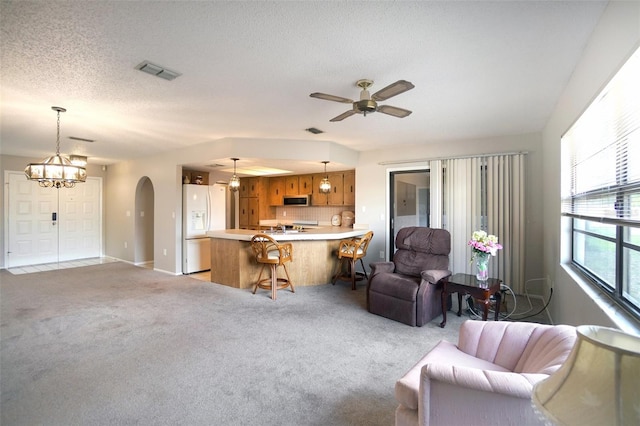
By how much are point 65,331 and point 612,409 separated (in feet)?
14.4

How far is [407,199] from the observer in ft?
19.1

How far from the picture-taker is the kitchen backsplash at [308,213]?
7.39 metres

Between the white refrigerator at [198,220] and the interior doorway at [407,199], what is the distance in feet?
12.3

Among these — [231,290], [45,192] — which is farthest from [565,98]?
[45,192]

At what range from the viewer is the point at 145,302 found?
4199mm

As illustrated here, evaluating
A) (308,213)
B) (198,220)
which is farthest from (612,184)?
(308,213)

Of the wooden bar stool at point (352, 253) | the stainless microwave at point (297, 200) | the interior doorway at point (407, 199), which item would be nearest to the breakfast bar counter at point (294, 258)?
the wooden bar stool at point (352, 253)

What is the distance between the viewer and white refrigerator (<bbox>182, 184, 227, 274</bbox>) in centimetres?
602

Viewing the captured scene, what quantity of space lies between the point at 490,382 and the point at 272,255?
3.77 metres

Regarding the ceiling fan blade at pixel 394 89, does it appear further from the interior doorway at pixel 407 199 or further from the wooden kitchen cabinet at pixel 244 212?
the wooden kitchen cabinet at pixel 244 212

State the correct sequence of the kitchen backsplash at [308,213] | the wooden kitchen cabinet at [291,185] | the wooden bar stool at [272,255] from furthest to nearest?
the wooden kitchen cabinet at [291,185]
the kitchen backsplash at [308,213]
the wooden bar stool at [272,255]

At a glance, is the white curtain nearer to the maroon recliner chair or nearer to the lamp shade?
the maroon recliner chair

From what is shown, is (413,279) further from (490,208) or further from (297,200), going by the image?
(297,200)

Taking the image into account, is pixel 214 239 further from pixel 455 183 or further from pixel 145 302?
pixel 455 183
